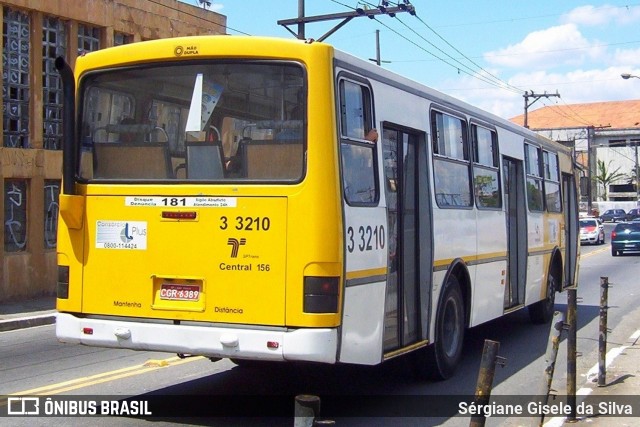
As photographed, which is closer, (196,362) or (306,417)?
(306,417)

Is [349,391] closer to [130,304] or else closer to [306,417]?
[130,304]

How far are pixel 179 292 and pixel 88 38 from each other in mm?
14323

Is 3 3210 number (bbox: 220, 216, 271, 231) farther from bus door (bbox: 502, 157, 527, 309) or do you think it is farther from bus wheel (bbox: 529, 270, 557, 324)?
bus wheel (bbox: 529, 270, 557, 324)

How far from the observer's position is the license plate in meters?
6.99

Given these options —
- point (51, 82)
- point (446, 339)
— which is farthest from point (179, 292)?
point (51, 82)

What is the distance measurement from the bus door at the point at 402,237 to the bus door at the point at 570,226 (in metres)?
7.75

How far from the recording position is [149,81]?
294 inches

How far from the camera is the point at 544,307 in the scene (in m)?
14.4

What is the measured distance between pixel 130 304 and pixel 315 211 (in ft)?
5.96

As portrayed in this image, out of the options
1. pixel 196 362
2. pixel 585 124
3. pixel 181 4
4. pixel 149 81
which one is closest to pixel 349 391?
pixel 196 362

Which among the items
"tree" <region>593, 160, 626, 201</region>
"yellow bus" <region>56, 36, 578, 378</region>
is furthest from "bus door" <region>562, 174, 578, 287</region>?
"tree" <region>593, 160, 626, 201</region>

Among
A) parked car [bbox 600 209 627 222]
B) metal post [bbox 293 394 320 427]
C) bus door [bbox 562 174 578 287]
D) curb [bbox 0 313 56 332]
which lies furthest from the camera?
parked car [bbox 600 209 627 222]

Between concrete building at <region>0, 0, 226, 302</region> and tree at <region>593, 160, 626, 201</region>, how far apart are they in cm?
8291

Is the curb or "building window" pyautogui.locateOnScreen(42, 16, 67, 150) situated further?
"building window" pyautogui.locateOnScreen(42, 16, 67, 150)
